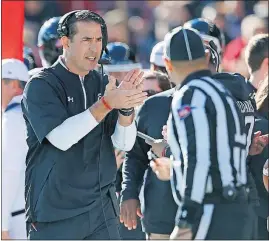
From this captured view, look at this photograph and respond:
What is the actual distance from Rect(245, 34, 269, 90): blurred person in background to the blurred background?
19.8 feet

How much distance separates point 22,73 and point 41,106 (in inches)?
64.3

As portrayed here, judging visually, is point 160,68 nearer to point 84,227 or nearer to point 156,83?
point 156,83

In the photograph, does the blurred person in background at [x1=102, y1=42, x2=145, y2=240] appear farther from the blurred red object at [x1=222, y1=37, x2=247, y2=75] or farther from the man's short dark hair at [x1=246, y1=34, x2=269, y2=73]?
the blurred red object at [x1=222, y1=37, x2=247, y2=75]

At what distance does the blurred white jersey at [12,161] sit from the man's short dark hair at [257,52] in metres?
1.74

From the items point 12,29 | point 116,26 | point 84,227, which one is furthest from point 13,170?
point 116,26

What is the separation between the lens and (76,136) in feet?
19.9

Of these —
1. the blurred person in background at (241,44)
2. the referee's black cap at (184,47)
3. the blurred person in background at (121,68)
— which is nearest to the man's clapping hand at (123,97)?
the referee's black cap at (184,47)

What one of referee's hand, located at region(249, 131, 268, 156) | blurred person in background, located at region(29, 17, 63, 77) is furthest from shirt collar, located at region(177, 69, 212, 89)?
blurred person in background, located at region(29, 17, 63, 77)

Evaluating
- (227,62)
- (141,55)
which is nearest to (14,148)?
(227,62)

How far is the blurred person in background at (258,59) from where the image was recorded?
7.71 m

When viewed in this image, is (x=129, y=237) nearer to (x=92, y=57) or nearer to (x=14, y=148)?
(x=14, y=148)

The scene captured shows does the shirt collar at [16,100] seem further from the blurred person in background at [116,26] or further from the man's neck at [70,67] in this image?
the blurred person in background at [116,26]

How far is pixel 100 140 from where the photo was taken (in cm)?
633

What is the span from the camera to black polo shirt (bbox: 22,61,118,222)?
20.3 ft
